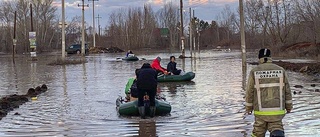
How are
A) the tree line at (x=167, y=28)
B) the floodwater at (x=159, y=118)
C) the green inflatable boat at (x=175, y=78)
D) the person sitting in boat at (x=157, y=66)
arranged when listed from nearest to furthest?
the floodwater at (x=159, y=118)
the person sitting in boat at (x=157, y=66)
the green inflatable boat at (x=175, y=78)
the tree line at (x=167, y=28)

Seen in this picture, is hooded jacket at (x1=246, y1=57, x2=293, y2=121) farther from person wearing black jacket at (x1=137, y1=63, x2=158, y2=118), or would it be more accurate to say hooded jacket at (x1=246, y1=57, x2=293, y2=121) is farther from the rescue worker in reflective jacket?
person wearing black jacket at (x1=137, y1=63, x2=158, y2=118)


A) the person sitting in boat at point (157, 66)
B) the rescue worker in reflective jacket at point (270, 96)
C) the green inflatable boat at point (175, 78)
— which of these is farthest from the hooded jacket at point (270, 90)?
the green inflatable boat at point (175, 78)

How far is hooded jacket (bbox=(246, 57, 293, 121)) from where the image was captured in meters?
6.99

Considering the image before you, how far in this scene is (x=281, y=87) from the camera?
7.02m

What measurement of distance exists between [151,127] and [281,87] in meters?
4.61

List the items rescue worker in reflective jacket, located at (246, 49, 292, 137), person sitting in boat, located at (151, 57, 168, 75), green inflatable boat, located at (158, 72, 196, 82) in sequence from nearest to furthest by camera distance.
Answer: rescue worker in reflective jacket, located at (246, 49, 292, 137), person sitting in boat, located at (151, 57, 168, 75), green inflatable boat, located at (158, 72, 196, 82)

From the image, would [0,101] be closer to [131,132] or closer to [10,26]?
[131,132]

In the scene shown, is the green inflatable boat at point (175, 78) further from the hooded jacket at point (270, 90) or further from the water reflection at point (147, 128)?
the hooded jacket at point (270, 90)

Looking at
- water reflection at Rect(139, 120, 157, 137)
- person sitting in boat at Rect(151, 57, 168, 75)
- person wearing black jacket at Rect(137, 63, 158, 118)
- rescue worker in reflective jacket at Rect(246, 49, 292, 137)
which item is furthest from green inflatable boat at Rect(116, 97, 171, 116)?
person sitting in boat at Rect(151, 57, 168, 75)

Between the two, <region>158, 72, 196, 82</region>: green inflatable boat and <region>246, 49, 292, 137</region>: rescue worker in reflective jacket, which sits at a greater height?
<region>246, 49, 292, 137</region>: rescue worker in reflective jacket

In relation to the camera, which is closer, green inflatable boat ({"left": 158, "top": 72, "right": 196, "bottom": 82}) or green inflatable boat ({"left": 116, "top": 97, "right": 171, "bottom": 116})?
→ green inflatable boat ({"left": 116, "top": 97, "right": 171, "bottom": 116})

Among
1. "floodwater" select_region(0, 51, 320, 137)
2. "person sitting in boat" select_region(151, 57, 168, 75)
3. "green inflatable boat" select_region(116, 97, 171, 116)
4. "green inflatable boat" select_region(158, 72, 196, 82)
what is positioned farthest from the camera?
"green inflatable boat" select_region(158, 72, 196, 82)

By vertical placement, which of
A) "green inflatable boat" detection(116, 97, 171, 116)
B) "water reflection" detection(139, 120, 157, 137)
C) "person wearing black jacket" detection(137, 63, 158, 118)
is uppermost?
"person wearing black jacket" detection(137, 63, 158, 118)

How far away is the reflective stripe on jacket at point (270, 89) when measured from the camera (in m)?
6.99
